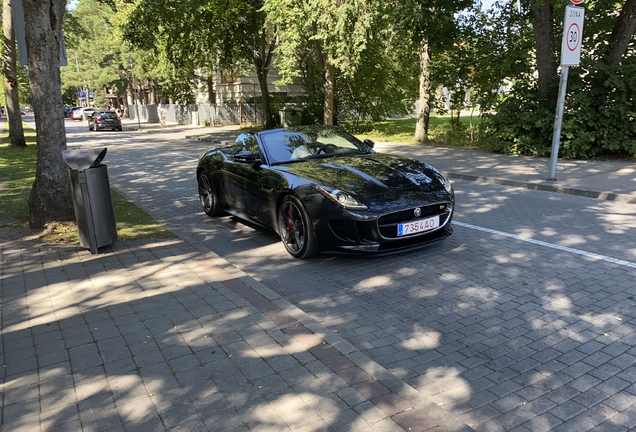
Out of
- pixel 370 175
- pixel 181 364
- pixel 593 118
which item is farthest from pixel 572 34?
pixel 181 364

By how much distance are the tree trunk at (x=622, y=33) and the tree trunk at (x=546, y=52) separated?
4.61ft

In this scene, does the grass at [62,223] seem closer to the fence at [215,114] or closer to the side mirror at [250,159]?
the side mirror at [250,159]

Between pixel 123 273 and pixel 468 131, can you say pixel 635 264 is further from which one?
pixel 468 131

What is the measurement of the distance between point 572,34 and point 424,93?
9297 millimetres

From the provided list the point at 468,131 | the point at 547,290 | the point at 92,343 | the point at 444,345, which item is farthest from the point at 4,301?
the point at 468,131

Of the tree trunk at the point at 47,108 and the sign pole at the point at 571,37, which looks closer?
the tree trunk at the point at 47,108

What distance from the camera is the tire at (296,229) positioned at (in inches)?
221

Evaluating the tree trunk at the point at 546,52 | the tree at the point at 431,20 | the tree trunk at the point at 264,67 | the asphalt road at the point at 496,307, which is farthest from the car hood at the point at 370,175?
the tree trunk at the point at 264,67

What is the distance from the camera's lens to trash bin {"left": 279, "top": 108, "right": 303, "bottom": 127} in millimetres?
29391

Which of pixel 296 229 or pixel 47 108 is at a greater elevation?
pixel 47 108

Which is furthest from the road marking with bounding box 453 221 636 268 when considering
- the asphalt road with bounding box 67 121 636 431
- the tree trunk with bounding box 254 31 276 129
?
the tree trunk with bounding box 254 31 276 129

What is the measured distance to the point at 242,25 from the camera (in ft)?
86.0

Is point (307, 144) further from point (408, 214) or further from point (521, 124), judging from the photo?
point (521, 124)

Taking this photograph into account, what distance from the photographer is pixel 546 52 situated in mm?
14328
